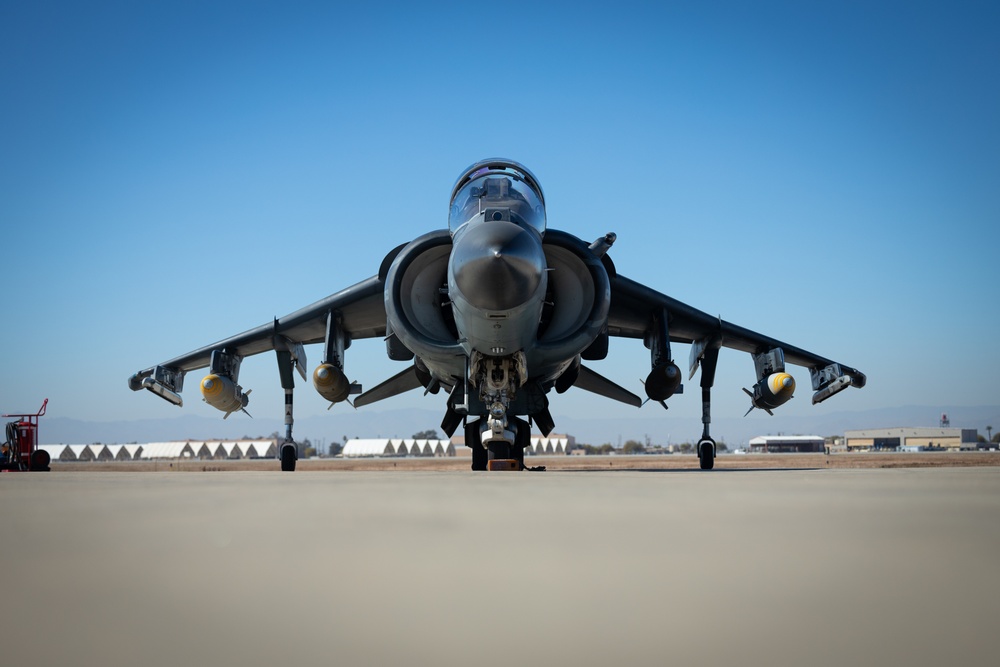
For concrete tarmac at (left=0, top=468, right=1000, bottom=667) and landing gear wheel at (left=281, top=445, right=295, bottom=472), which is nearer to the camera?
concrete tarmac at (left=0, top=468, right=1000, bottom=667)

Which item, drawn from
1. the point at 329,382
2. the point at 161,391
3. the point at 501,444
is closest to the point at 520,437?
the point at 501,444

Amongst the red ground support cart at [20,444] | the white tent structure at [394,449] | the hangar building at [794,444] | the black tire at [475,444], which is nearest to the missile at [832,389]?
the black tire at [475,444]

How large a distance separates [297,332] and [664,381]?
795cm

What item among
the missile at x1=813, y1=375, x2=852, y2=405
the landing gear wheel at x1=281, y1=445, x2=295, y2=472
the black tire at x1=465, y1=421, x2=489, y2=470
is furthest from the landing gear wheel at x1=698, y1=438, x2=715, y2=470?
the landing gear wheel at x1=281, y1=445, x2=295, y2=472

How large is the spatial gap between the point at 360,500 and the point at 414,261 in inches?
287

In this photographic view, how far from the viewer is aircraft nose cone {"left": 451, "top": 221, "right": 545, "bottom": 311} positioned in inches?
361

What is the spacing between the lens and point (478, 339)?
10586mm

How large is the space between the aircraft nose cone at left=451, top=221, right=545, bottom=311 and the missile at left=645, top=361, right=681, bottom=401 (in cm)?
520

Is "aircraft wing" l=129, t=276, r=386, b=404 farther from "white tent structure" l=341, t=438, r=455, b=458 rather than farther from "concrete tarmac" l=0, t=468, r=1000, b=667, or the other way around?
"white tent structure" l=341, t=438, r=455, b=458

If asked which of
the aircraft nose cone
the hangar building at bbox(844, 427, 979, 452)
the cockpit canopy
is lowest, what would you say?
the hangar building at bbox(844, 427, 979, 452)

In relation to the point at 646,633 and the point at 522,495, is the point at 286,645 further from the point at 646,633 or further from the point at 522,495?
the point at 522,495

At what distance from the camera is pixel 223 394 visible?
15.4m

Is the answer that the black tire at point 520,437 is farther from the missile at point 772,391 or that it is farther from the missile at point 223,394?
the missile at point 223,394

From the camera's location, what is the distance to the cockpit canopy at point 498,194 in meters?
11.4
